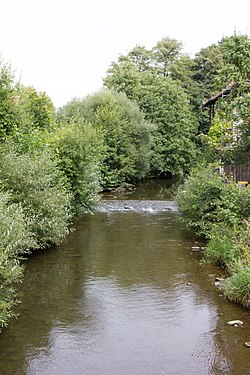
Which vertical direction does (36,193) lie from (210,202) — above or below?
above

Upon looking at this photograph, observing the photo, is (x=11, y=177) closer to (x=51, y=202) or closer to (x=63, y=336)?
(x=51, y=202)

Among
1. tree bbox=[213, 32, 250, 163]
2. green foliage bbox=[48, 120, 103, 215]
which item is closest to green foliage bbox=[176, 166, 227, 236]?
tree bbox=[213, 32, 250, 163]

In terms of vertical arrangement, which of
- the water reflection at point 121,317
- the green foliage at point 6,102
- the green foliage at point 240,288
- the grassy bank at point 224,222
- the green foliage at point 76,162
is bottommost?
the water reflection at point 121,317

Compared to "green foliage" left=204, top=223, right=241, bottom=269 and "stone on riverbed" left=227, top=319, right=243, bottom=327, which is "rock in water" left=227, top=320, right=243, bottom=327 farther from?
"green foliage" left=204, top=223, right=241, bottom=269

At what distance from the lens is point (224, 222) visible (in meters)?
16.1

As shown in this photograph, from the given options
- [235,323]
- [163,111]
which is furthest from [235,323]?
[163,111]

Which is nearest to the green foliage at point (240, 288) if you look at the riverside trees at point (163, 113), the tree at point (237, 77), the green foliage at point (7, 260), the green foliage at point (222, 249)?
the green foliage at point (222, 249)

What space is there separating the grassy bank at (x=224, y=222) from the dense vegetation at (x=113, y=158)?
0.03 meters

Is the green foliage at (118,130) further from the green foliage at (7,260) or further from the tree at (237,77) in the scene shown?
the green foliage at (7,260)

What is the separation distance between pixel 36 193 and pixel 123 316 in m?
6.89

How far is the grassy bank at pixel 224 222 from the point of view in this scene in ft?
39.1

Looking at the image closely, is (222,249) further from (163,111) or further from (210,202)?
(163,111)

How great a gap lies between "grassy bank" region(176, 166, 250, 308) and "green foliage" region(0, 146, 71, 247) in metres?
5.38

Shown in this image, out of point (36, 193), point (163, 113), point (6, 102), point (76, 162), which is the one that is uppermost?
point (163, 113)
